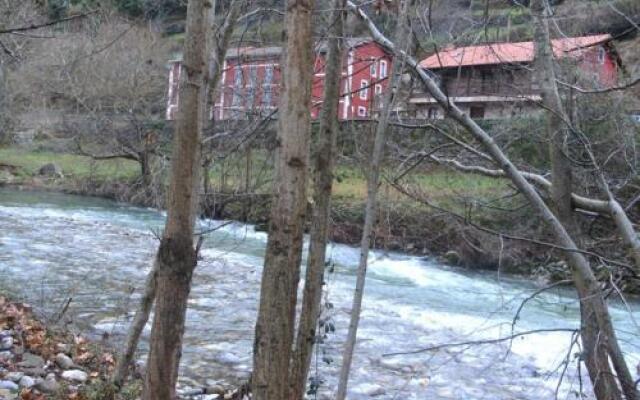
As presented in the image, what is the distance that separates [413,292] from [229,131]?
974 cm

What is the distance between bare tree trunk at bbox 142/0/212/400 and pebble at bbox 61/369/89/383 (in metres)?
3.06

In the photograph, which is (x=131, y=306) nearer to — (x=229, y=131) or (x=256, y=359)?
(x=229, y=131)

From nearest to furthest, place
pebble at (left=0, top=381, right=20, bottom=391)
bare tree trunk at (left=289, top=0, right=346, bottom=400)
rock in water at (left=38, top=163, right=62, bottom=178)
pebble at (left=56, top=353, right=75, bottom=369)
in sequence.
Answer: bare tree trunk at (left=289, top=0, right=346, bottom=400), pebble at (left=0, top=381, right=20, bottom=391), pebble at (left=56, top=353, right=75, bottom=369), rock in water at (left=38, top=163, right=62, bottom=178)

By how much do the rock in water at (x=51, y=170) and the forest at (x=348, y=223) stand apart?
1548 centimetres

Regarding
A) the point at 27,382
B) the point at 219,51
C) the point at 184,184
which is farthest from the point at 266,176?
the point at 184,184

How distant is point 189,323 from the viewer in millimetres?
10148

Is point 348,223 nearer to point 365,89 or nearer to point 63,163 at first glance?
point 365,89

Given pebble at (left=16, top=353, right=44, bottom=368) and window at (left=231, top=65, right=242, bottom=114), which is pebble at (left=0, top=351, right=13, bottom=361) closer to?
pebble at (left=16, top=353, right=44, bottom=368)

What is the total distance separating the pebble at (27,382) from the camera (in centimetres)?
577

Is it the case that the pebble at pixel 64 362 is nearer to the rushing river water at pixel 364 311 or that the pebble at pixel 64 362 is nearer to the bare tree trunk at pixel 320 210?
the rushing river water at pixel 364 311

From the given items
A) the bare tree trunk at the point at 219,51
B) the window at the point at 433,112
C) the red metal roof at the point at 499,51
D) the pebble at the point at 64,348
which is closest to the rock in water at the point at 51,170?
the pebble at the point at 64,348

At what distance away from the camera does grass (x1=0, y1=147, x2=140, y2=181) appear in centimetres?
2960

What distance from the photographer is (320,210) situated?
154 inches

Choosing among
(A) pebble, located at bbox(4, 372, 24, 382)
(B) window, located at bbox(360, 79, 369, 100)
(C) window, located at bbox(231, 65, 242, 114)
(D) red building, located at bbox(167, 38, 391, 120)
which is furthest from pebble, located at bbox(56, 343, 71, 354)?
(B) window, located at bbox(360, 79, 369, 100)
